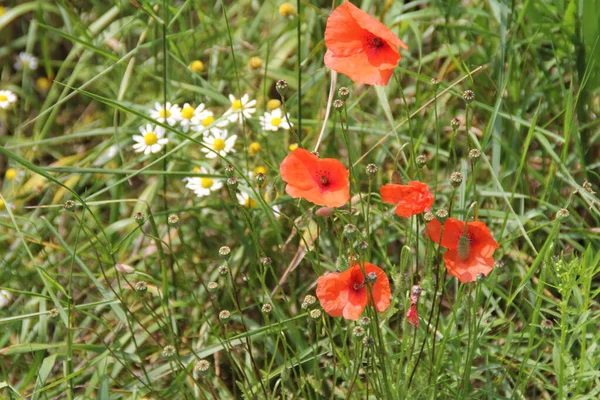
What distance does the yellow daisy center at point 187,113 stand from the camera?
7.17ft

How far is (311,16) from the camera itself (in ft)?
8.43

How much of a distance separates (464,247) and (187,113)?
1.03 meters

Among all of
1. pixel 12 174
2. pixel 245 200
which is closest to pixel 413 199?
pixel 245 200

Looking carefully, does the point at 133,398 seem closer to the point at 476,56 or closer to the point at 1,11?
the point at 476,56

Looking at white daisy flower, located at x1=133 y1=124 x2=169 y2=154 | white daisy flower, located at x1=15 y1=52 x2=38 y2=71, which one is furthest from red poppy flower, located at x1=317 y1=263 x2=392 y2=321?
white daisy flower, located at x1=15 y1=52 x2=38 y2=71

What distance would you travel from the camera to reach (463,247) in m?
1.41

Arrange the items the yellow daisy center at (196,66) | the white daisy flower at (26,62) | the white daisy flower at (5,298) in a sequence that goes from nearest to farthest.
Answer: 1. the white daisy flower at (5,298)
2. the yellow daisy center at (196,66)
3. the white daisy flower at (26,62)

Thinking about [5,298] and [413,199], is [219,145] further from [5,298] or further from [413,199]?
[413,199]

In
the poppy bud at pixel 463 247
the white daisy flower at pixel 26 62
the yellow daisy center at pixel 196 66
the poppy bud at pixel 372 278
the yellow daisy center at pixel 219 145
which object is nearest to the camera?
the poppy bud at pixel 372 278

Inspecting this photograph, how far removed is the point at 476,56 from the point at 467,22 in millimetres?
125

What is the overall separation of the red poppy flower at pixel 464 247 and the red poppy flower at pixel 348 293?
0.12 m

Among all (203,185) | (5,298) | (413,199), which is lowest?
(5,298)

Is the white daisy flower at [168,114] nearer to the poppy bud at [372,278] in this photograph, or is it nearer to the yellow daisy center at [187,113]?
the yellow daisy center at [187,113]

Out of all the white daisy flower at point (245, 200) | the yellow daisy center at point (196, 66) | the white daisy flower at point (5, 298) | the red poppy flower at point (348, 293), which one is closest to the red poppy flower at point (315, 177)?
the red poppy flower at point (348, 293)
